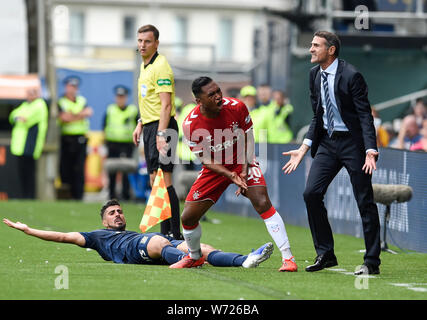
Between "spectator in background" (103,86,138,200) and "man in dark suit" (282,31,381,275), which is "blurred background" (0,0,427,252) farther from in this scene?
"man in dark suit" (282,31,381,275)

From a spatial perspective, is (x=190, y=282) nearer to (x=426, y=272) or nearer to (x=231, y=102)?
(x=231, y=102)

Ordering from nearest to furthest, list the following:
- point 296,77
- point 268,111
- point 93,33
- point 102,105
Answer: point 268,111, point 296,77, point 102,105, point 93,33

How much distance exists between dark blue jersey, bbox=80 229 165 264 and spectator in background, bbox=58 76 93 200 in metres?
12.6

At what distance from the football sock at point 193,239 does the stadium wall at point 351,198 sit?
3.79m

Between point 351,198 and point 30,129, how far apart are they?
9518 mm

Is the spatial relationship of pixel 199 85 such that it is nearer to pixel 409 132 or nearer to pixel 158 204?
pixel 158 204

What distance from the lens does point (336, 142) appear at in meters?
10.5

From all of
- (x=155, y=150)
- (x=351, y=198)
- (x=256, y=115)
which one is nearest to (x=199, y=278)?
(x=155, y=150)

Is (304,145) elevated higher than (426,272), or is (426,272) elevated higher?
(304,145)

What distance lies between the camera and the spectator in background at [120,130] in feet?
76.8

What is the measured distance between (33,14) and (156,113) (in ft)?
45.0

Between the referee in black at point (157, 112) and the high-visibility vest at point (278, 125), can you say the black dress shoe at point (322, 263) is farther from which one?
the high-visibility vest at point (278, 125)
